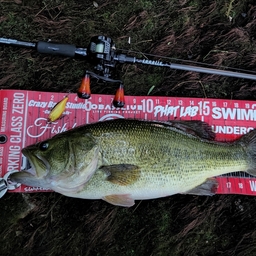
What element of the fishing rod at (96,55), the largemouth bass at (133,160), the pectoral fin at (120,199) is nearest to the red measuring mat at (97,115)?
the fishing rod at (96,55)

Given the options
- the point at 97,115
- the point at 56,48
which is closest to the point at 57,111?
the point at 97,115

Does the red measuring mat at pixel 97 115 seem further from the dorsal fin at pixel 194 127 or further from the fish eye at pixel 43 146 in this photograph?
the fish eye at pixel 43 146

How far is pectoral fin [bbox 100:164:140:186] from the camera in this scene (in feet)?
9.70

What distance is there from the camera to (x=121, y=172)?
2.96 metres

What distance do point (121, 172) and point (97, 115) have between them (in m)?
0.86

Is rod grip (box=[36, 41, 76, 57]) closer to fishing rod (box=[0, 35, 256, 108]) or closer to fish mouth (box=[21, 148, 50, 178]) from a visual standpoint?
fishing rod (box=[0, 35, 256, 108])

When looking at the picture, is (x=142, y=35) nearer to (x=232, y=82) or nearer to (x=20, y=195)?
(x=232, y=82)

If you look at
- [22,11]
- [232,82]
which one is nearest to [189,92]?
[232,82]

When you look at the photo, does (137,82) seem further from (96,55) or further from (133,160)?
(133,160)

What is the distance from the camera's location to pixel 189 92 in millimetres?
3770

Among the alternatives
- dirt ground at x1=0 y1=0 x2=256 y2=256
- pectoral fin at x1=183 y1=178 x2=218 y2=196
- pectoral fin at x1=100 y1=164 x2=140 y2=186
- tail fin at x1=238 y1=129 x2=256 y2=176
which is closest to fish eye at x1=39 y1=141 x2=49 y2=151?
pectoral fin at x1=100 y1=164 x2=140 y2=186

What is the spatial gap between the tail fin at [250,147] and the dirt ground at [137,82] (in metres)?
0.48

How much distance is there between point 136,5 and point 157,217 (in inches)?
88.1

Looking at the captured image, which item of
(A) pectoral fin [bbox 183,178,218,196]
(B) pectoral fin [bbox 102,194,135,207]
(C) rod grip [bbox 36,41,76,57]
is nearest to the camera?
(B) pectoral fin [bbox 102,194,135,207]
